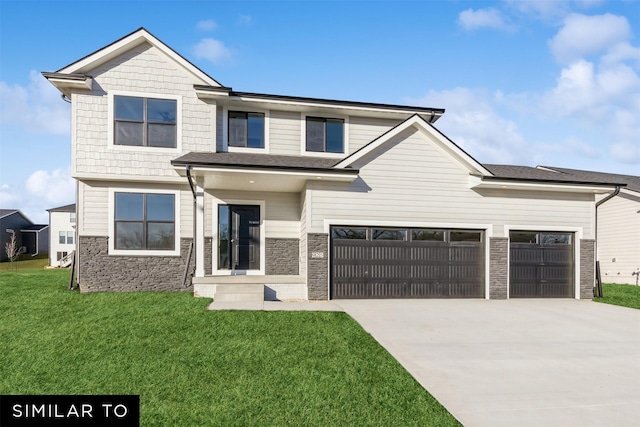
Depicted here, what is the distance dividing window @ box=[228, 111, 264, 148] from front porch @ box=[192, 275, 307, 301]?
185 inches

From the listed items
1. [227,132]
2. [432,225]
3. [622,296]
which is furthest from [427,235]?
[622,296]

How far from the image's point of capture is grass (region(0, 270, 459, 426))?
4.08 meters

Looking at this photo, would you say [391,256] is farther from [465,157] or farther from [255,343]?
[255,343]

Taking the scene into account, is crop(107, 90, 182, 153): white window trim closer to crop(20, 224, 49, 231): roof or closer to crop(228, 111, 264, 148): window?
crop(228, 111, 264, 148): window

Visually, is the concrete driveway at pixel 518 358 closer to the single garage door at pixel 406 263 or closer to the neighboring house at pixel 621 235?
the single garage door at pixel 406 263

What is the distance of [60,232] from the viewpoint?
3672cm

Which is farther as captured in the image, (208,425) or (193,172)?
(193,172)

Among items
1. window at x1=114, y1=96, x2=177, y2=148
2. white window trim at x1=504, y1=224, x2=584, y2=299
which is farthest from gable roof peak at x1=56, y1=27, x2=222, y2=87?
white window trim at x1=504, y1=224, x2=584, y2=299

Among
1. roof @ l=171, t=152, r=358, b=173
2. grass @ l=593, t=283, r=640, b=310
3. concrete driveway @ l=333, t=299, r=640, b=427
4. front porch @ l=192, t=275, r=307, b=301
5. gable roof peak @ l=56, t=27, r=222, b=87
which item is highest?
gable roof peak @ l=56, t=27, r=222, b=87

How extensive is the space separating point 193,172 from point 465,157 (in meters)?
8.21

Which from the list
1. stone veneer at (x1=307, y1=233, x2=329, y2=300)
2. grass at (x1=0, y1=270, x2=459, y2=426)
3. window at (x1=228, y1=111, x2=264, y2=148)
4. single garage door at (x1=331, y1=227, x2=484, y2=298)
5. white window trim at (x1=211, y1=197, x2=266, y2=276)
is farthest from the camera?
window at (x1=228, y1=111, x2=264, y2=148)

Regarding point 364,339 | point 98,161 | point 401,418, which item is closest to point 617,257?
point 364,339

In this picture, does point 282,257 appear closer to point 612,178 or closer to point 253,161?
point 253,161

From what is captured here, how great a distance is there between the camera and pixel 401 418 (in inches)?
156
